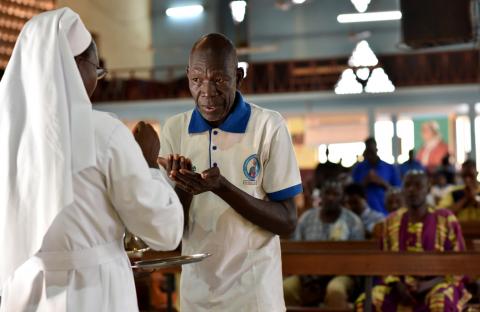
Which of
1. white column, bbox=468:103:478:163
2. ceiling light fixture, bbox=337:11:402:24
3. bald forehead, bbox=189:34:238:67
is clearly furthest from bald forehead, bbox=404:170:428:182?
white column, bbox=468:103:478:163

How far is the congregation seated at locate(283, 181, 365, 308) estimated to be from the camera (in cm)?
586

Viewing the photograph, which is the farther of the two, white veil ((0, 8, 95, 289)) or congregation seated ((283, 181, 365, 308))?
congregation seated ((283, 181, 365, 308))

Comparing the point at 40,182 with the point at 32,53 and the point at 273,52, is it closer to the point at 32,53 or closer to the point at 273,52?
the point at 32,53

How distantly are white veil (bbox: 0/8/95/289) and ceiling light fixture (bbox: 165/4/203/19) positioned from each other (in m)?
17.7

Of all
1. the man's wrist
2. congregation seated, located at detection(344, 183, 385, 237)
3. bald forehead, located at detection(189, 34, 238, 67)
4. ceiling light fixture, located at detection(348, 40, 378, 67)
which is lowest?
congregation seated, located at detection(344, 183, 385, 237)

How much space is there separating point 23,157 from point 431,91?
16520 millimetres

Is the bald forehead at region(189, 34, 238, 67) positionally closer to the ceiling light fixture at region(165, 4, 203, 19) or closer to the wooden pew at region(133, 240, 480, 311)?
the wooden pew at region(133, 240, 480, 311)

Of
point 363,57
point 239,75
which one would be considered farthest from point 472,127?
point 239,75

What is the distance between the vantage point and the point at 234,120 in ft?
8.11

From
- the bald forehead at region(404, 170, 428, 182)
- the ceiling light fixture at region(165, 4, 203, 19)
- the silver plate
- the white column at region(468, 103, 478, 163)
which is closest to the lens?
the silver plate

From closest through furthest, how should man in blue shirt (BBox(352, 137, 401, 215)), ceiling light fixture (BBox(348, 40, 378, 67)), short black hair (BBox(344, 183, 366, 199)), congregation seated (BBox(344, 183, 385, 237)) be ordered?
congregation seated (BBox(344, 183, 385, 237)) < short black hair (BBox(344, 183, 366, 199)) < man in blue shirt (BBox(352, 137, 401, 215)) < ceiling light fixture (BBox(348, 40, 378, 67))

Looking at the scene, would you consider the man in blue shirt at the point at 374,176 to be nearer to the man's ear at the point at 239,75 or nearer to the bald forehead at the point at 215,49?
the man's ear at the point at 239,75

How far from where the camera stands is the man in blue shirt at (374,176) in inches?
321

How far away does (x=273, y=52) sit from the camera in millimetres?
19719
